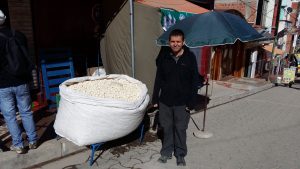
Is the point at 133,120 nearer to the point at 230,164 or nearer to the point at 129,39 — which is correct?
the point at 230,164

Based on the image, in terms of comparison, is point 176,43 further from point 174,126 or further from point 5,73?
point 5,73

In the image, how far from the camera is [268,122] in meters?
6.82

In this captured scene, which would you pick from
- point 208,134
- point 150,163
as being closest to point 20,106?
point 150,163

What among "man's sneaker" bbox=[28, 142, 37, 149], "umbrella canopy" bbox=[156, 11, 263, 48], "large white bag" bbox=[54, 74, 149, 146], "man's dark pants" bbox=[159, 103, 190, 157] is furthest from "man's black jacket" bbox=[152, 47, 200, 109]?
"man's sneaker" bbox=[28, 142, 37, 149]

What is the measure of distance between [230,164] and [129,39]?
12.0 ft

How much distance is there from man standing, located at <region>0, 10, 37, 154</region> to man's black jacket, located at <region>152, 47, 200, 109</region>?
2.11m

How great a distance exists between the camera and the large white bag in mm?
3943

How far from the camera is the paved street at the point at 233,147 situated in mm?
4441

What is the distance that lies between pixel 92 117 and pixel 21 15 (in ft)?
11.9

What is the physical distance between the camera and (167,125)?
434 cm

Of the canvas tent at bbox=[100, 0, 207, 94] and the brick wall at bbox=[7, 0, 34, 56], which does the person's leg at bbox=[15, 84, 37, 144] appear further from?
the canvas tent at bbox=[100, 0, 207, 94]

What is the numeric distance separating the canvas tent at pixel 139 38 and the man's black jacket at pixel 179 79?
231 cm

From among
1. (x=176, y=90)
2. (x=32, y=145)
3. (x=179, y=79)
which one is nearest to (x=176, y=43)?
(x=179, y=79)

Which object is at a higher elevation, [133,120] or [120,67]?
[120,67]
